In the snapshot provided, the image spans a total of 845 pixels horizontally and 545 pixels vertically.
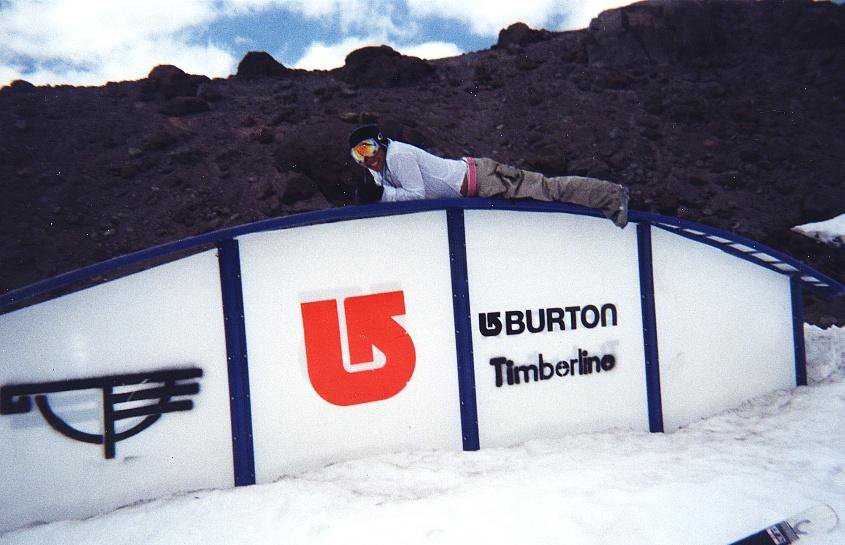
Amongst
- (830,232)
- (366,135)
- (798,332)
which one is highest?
(366,135)

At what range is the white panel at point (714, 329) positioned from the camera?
5.20m

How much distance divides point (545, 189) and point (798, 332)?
351cm

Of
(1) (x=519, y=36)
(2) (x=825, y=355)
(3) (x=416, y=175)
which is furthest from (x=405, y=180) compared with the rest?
(1) (x=519, y=36)

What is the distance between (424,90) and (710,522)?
19859 mm

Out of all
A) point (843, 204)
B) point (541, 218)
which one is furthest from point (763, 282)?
point (843, 204)

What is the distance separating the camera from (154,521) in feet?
12.4

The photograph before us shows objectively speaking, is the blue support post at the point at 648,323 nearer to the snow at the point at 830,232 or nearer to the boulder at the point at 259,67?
the snow at the point at 830,232

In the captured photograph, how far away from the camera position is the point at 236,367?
4.29m

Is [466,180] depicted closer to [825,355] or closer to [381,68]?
[825,355]

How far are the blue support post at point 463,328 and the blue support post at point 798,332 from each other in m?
3.92

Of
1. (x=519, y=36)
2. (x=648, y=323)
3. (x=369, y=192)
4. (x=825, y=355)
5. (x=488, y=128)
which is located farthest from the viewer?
(x=519, y=36)

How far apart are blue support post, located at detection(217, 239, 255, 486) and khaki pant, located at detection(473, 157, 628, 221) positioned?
2415 millimetres

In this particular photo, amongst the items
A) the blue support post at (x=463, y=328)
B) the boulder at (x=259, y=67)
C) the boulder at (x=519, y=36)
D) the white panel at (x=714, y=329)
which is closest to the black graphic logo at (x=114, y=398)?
the blue support post at (x=463, y=328)

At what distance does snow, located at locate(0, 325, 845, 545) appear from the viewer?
3.29 m
